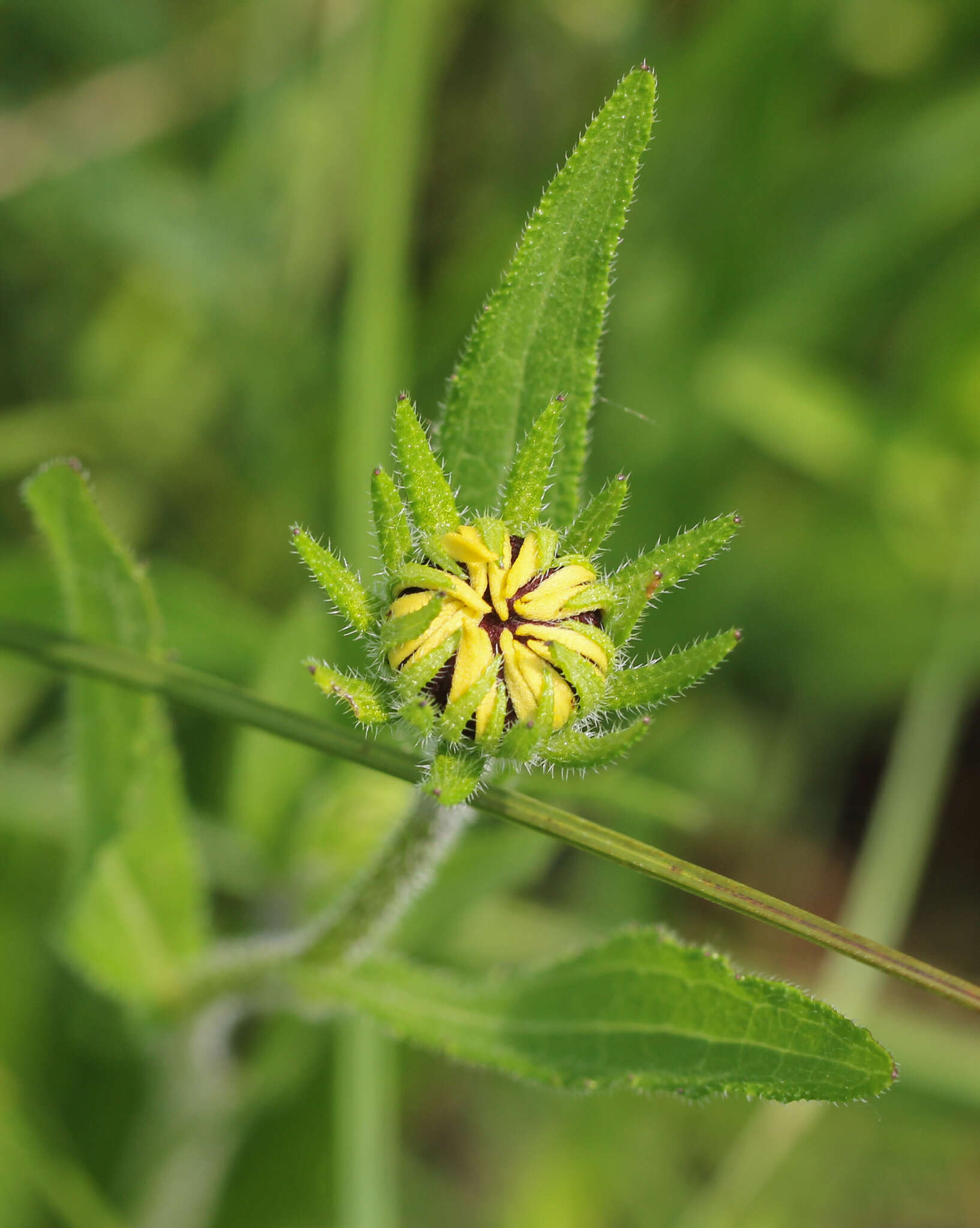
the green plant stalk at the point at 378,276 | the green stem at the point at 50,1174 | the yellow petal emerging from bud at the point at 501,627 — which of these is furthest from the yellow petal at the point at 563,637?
the green stem at the point at 50,1174

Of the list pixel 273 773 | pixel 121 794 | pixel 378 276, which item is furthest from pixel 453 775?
pixel 378 276

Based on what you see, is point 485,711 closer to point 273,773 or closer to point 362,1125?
point 273,773

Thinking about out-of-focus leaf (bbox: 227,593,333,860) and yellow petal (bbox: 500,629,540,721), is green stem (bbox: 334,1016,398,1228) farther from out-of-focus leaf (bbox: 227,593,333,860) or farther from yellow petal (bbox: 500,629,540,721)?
yellow petal (bbox: 500,629,540,721)

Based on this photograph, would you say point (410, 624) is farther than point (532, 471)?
No

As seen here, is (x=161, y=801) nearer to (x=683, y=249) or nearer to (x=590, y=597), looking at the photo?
(x=590, y=597)

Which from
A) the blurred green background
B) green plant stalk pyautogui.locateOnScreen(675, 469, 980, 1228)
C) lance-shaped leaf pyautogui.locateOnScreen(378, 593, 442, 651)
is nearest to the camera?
lance-shaped leaf pyautogui.locateOnScreen(378, 593, 442, 651)

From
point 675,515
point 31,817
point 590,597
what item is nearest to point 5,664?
point 31,817

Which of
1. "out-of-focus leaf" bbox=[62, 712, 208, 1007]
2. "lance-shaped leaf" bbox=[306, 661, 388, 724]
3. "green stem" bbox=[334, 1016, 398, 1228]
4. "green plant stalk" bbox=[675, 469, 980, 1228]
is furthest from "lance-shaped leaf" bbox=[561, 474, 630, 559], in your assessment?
"green plant stalk" bbox=[675, 469, 980, 1228]
